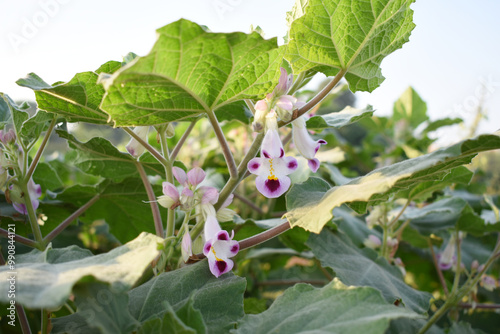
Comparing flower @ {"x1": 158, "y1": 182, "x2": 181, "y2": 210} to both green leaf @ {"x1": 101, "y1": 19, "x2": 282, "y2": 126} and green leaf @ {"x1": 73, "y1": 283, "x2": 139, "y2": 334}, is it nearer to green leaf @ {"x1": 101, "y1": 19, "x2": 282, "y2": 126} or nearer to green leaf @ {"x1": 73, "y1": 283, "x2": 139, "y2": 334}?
green leaf @ {"x1": 101, "y1": 19, "x2": 282, "y2": 126}

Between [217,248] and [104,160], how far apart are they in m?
0.67

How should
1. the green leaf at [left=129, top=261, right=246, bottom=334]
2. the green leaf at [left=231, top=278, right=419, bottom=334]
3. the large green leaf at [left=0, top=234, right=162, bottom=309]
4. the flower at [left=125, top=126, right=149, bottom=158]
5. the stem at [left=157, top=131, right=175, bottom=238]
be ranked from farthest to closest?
the flower at [left=125, top=126, right=149, bottom=158] → the stem at [left=157, top=131, right=175, bottom=238] → the green leaf at [left=129, top=261, right=246, bottom=334] → the green leaf at [left=231, top=278, right=419, bottom=334] → the large green leaf at [left=0, top=234, right=162, bottom=309]

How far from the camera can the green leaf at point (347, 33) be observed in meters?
1.09

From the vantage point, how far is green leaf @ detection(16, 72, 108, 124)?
1085mm

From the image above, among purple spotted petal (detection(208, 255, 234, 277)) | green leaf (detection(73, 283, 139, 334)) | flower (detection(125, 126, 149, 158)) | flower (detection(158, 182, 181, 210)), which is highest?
flower (detection(125, 126, 149, 158))

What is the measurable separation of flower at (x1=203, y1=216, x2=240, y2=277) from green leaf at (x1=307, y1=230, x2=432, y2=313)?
15.3 inches

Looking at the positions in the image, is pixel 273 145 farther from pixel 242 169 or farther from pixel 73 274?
pixel 73 274

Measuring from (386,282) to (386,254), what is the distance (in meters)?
0.47

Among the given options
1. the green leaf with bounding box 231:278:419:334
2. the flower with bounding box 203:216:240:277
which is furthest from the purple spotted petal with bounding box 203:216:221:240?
the green leaf with bounding box 231:278:419:334

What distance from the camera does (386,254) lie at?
1.81 m

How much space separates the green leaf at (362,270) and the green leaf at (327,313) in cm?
35

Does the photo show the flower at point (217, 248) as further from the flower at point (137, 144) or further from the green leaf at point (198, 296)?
the flower at point (137, 144)

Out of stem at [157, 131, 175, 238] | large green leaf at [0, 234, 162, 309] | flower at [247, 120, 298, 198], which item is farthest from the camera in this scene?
stem at [157, 131, 175, 238]

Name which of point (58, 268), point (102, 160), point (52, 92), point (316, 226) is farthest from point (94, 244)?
point (316, 226)
